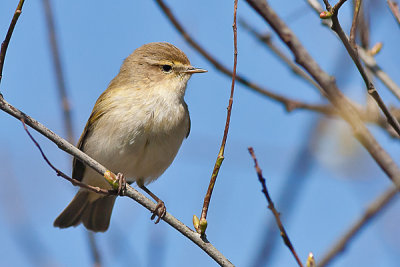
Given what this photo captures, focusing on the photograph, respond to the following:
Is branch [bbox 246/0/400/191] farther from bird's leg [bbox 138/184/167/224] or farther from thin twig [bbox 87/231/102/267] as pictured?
thin twig [bbox 87/231/102/267]

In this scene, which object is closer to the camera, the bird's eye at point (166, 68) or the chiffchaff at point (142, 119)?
the chiffchaff at point (142, 119)

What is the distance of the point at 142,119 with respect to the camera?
14.9 feet

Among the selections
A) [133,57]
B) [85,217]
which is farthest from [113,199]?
[133,57]

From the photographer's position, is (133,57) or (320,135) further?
(133,57)

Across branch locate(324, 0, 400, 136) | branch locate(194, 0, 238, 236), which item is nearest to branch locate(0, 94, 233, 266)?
branch locate(194, 0, 238, 236)

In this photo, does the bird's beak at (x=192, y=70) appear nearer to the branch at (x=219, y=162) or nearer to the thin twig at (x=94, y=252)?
the thin twig at (x=94, y=252)

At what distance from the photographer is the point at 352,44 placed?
2424mm

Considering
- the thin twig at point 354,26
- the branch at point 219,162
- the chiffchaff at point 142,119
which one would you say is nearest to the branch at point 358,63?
the thin twig at point 354,26

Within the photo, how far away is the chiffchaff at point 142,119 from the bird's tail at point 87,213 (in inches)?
22.3

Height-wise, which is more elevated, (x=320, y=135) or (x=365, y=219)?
(x=320, y=135)

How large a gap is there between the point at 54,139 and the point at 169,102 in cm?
207

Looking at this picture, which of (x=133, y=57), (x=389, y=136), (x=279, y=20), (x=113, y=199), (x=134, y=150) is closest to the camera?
(x=279, y=20)

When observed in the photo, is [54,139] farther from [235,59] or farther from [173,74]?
[173,74]

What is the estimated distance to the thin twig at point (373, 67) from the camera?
3.16 m
